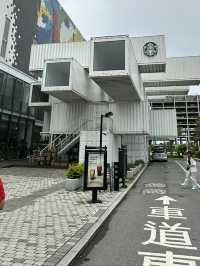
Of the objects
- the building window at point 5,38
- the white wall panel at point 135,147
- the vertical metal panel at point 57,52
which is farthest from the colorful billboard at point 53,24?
the white wall panel at point 135,147

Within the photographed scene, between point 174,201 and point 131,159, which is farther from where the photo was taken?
point 131,159

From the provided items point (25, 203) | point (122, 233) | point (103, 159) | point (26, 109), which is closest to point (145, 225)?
point (122, 233)

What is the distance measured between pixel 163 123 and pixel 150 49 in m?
12.1

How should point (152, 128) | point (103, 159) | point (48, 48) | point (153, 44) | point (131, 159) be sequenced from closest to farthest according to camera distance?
point (103, 159) < point (153, 44) < point (48, 48) < point (131, 159) < point (152, 128)

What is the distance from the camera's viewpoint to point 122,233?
6098mm

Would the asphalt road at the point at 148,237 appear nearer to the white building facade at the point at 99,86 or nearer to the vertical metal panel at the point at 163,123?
the white building facade at the point at 99,86

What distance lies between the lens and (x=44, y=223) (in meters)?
6.48

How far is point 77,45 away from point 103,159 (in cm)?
2019

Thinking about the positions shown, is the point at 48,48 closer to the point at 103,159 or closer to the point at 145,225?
the point at 103,159

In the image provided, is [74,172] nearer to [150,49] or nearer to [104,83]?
[104,83]

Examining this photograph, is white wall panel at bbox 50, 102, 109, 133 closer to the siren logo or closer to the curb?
the siren logo

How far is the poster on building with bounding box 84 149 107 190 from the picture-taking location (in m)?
9.21

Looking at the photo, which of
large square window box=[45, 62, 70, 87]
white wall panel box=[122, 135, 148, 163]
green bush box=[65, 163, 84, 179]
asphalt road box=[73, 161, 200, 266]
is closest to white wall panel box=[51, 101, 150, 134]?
white wall panel box=[122, 135, 148, 163]

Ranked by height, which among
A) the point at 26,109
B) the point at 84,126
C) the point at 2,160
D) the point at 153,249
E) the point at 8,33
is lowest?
the point at 153,249
